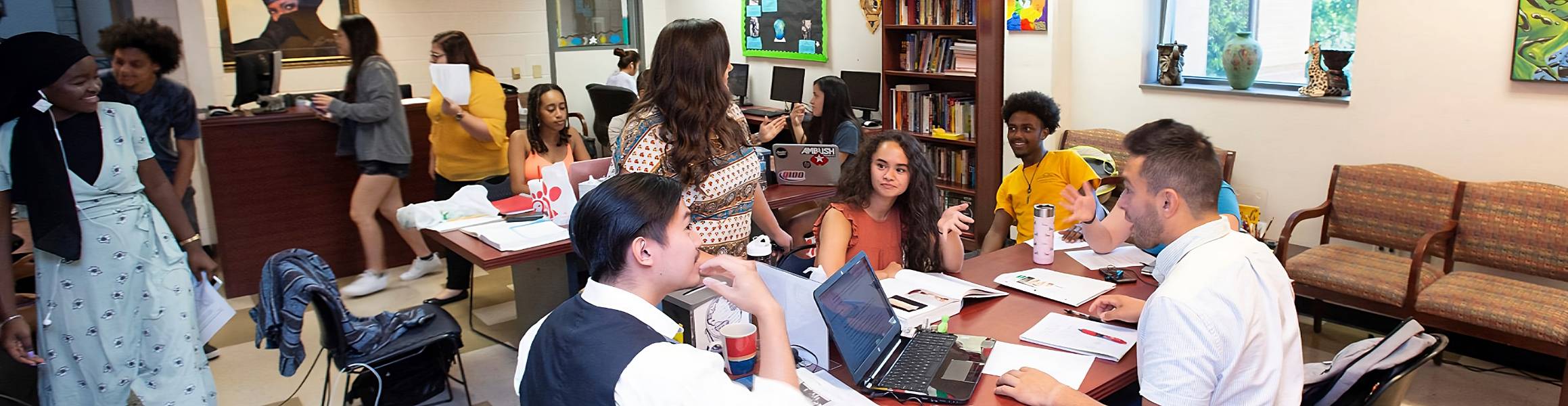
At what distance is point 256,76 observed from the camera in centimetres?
566

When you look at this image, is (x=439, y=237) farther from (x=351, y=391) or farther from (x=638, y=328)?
(x=638, y=328)

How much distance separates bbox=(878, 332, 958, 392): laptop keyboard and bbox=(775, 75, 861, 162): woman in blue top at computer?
9.39 feet

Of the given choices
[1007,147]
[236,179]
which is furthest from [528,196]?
[1007,147]

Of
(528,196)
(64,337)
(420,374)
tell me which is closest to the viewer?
(64,337)

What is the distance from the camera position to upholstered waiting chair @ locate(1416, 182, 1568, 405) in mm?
3521

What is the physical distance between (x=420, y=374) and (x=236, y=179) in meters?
2.34

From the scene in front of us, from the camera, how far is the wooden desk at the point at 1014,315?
2205 millimetres

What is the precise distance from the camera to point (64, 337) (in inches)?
113

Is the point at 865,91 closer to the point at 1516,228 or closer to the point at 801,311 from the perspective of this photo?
the point at 1516,228

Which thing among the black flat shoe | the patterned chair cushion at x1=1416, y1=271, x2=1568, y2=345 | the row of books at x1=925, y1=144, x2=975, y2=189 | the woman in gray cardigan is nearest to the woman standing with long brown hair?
the woman in gray cardigan

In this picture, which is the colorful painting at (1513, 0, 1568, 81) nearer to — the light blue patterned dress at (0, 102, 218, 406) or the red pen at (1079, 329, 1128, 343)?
the red pen at (1079, 329, 1128, 343)

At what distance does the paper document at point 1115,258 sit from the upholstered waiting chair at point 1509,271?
130 centimetres

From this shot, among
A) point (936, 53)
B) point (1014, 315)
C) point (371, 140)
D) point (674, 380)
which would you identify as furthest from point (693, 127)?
point (936, 53)

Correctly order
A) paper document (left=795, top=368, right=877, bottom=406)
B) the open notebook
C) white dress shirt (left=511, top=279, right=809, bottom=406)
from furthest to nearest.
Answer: the open notebook < paper document (left=795, top=368, right=877, bottom=406) < white dress shirt (left=511, top=279, right=809, bottom=406)
